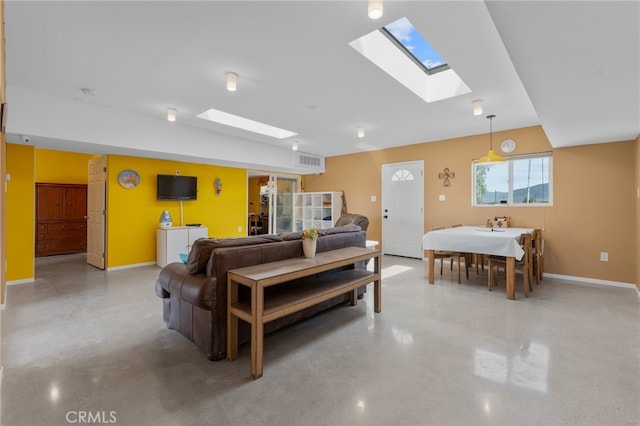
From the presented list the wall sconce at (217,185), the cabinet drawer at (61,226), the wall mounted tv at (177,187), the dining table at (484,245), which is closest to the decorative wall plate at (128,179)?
the wall mounted tv at (177,187)

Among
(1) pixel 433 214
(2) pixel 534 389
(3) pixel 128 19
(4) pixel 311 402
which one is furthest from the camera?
(1) pixel 433 214

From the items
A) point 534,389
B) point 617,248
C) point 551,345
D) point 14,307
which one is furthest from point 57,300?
point 617,248

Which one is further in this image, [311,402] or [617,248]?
[617,248]

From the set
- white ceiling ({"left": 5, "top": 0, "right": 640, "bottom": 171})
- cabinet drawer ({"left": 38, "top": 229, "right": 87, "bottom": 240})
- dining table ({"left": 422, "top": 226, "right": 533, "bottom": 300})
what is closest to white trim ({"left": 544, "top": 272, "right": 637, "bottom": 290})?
dining table ({"left": 422, "top": 226, "right": 533, "bottom": 300})

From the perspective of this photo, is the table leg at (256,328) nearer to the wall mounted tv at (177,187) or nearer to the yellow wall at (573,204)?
the wall mounted tv at (177,187)

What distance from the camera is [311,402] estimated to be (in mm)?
1715

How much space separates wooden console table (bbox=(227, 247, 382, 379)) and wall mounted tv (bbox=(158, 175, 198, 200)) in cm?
392

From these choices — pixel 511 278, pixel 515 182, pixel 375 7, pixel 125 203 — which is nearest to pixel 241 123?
pixel 125 203

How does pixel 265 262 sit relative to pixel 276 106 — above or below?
below

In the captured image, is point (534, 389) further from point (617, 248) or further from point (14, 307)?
point (14, 307)

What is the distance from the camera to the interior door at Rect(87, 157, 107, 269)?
5.03 metres

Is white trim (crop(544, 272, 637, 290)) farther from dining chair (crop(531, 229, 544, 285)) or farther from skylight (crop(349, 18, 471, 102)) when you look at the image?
skylight (crop(349, 18, 471, 102))

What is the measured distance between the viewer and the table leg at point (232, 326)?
7.11ft

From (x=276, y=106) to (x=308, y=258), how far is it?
2196mm
